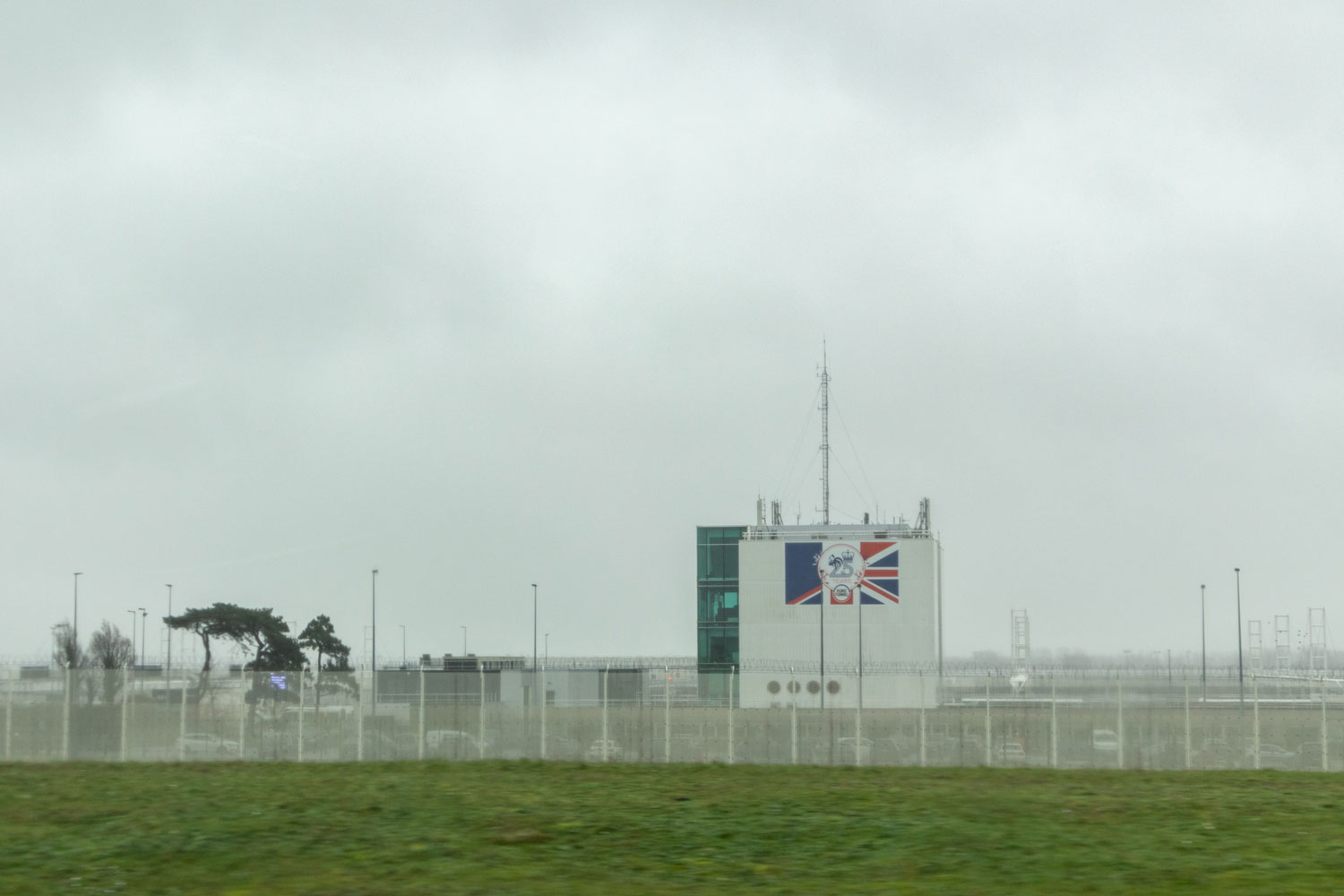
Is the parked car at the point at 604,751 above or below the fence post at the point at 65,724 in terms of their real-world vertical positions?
below

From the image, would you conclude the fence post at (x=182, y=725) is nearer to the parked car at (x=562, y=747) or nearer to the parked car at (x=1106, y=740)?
the parked car at (x=562, y=747)

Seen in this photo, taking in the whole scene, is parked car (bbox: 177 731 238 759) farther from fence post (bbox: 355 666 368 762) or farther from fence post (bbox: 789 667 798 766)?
fence post (bbox: 789 667 798 766)

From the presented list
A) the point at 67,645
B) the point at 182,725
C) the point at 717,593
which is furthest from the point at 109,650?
the point at 182,725

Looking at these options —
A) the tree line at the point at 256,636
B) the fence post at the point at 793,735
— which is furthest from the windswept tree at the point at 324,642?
the fence post at the point at 793,735

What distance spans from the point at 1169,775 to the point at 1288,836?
8.80 meters

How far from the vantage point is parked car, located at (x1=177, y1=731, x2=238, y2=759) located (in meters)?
32.2

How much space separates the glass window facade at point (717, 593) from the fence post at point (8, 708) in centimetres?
4555

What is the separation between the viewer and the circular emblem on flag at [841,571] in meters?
67.4

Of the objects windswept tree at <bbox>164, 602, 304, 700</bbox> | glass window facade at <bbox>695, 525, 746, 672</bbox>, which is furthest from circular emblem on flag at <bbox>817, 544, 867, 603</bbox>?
windswept tree at <bbox>164, 602, 304, 700</bbox>

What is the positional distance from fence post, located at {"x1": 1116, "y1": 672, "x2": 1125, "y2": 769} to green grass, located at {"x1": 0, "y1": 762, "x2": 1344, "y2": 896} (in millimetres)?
12199

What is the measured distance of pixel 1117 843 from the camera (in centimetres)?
1233

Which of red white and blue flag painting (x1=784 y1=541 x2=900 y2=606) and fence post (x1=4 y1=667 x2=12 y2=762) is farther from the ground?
red white and blue flag painting (x1=784 y1=541 x2=900 y2=606)

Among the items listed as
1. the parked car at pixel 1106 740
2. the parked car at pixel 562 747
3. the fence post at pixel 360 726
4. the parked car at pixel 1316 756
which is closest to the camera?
the parked car at pixel 1316 756

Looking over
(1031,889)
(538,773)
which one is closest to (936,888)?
(1031,889)
